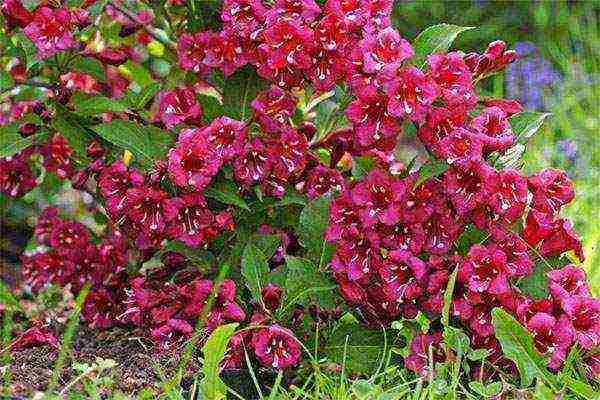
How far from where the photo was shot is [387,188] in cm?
237

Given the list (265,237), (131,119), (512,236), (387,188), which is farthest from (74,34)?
(512,236)

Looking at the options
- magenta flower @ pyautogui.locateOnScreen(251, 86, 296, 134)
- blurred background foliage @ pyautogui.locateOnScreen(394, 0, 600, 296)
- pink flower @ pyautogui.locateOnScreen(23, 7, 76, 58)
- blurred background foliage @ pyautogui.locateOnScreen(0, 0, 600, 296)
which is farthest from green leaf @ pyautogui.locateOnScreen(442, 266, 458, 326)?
blurred background foliage @ pyautogui.locateOnScreen(394, 0, 600, 296)

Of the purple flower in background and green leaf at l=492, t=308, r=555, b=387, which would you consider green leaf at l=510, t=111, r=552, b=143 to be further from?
the purple flower in background

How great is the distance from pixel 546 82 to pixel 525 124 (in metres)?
3.63

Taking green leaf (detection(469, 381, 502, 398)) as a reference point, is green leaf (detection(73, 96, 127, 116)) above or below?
above

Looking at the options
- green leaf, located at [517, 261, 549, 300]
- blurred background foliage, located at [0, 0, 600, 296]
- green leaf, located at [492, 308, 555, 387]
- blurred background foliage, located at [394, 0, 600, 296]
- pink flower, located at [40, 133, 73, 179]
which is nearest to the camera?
green leaf, located at [492, 308, 555, 387]

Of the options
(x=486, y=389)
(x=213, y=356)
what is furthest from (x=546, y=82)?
(x=213, y=356)

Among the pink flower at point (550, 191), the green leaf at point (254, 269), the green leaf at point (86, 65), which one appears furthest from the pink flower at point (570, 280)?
the green leaf at point (86, 65)

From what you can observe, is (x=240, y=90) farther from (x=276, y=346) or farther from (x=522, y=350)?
(x=522, y=350)

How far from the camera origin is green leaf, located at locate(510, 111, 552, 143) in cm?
244

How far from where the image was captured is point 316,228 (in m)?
2.56

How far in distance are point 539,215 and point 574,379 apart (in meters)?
0.34

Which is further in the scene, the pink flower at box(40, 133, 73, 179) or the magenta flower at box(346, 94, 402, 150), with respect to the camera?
the pink flower at box(40, 133, 73, 179)

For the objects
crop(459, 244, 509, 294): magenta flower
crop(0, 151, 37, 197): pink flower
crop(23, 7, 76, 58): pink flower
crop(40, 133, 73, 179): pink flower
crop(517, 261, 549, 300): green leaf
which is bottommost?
crop(0, 151, 37, 197): pink flower
